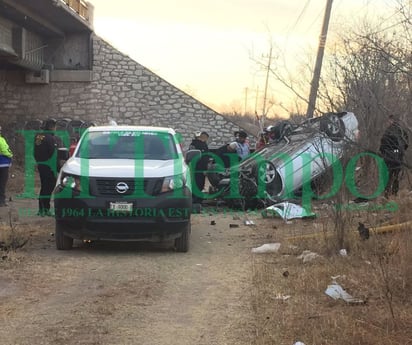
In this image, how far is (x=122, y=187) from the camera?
774 cm

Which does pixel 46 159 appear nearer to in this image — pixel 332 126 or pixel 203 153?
pixel 203 153

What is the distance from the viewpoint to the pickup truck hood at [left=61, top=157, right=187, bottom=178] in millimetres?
7840

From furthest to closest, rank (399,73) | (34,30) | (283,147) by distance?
(34,30), (283,147), (399,73)

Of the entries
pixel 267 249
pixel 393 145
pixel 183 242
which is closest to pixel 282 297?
pixel 267 249

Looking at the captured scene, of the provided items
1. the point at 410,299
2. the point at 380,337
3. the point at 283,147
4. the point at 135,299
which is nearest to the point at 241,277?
the point at 135,299

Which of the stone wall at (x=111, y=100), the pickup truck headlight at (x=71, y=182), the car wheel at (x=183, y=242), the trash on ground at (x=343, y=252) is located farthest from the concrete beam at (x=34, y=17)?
the trash on ground at (x=343, y=252)

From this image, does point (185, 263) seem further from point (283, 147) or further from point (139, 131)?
point (283, 147)

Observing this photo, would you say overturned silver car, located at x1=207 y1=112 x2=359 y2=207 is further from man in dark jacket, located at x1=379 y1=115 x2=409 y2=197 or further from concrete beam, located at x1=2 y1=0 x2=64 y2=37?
concrete beam, located at x1=2 y1=0 x2=64 y2=37

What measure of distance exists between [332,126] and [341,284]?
6.38 ft

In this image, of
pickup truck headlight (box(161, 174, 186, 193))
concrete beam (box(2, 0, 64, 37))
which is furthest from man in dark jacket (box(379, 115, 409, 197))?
concrete beam (box(2, 0, 64, 37))

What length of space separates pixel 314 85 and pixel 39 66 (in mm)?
19119

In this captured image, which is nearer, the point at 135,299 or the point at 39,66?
the point at 135,299

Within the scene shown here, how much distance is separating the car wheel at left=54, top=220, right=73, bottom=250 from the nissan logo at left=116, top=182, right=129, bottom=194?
3.08 ft

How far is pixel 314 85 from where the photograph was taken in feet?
24.6
